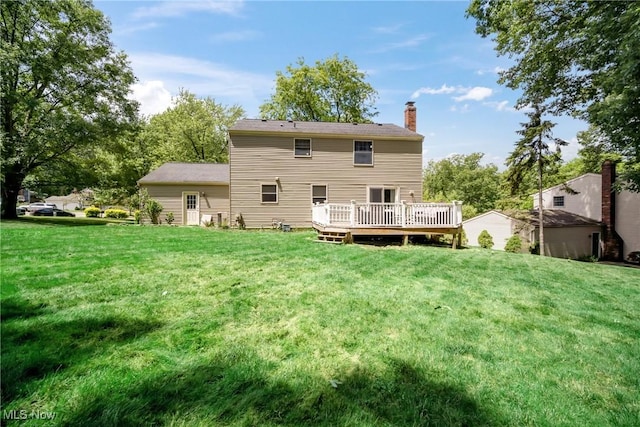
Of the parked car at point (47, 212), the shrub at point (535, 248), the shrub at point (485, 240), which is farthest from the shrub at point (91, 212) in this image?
the shrub at point (535, 248)

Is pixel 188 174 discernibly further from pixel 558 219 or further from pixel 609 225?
pixel 609 225

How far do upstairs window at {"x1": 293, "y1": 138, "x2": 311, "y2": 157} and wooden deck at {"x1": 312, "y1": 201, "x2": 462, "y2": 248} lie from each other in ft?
20.4

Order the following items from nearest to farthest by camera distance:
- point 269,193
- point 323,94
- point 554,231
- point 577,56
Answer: point 577,56 < point 269,193 < point 554,231 < point 323,94

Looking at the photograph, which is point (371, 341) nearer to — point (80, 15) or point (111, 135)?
point (111, 135)

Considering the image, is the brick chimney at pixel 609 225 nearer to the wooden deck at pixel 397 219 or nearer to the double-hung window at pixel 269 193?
the wooden deck at pixel 397 219

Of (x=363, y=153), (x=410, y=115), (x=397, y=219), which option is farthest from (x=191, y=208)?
(x=410, y=115)

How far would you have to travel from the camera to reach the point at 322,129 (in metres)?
16.3

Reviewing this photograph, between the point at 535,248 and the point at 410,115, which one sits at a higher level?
the point at 410,115

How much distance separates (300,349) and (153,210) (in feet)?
54.3

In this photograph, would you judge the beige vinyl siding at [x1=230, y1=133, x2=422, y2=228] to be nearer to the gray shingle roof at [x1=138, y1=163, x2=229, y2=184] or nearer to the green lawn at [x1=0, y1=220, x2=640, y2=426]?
the gray shingle roof at [x1=138, y1=163, x2=229, y2=184]

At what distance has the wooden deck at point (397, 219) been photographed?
1027 cm

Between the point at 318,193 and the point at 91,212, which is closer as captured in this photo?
the point at 318,193

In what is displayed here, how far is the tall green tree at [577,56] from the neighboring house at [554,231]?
649cm

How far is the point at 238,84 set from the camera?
42.2ft
